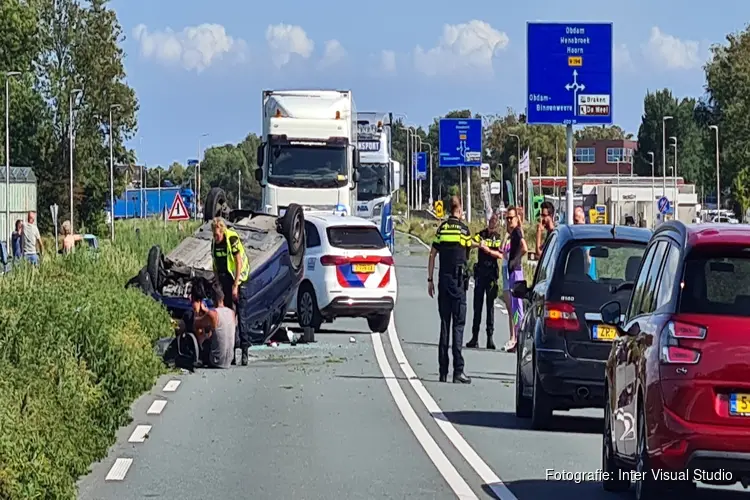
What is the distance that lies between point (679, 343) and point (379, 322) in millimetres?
15777

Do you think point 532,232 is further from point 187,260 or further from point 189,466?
point 189,466

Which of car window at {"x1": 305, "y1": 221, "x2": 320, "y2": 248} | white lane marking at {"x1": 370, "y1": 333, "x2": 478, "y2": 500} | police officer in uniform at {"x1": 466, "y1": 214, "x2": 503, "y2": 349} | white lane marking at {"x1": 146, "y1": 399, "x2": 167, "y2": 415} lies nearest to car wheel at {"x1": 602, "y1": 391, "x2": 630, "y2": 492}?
white lane marking at {"x1": 370, "y1": 333, "x2": 478, "y2": 500}

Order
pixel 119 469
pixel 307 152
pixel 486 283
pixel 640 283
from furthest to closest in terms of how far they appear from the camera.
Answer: pixel 307 152 < pixel 486 283 < pixel 119 469 < pixel 640 283

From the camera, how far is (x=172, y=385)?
16344 millimetres

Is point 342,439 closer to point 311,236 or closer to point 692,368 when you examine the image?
point 692,368

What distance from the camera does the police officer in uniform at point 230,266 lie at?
18.5 m

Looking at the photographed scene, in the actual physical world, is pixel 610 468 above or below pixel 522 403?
above

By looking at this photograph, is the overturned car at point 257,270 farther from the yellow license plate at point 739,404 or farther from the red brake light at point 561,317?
the yellow license plate at point 739,404

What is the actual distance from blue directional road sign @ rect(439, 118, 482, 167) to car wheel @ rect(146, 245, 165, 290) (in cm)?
4531

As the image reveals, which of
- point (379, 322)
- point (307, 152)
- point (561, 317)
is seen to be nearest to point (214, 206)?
point (379, 322)

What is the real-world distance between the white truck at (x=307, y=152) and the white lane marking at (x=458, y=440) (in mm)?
13765

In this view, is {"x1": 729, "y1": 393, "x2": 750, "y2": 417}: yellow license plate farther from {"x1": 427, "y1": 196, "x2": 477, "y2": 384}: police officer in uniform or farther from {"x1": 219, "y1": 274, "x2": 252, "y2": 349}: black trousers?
{"x1": 219, "y1": 274, "x2": 252, "y2": 349}: black trousers

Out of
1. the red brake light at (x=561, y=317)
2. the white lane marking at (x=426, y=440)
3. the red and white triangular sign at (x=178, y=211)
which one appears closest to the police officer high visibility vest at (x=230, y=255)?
the white lane marking at (x=426, y=440)

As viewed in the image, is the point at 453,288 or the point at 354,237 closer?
the point at 453,288
